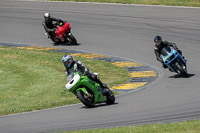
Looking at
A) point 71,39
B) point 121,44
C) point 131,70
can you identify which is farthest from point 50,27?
point 131,70

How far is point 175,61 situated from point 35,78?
593 cm

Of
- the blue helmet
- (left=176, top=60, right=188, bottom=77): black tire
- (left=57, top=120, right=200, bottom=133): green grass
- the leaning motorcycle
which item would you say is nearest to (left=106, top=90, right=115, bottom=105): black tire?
the blue helmet

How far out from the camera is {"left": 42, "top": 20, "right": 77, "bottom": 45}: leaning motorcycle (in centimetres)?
2677

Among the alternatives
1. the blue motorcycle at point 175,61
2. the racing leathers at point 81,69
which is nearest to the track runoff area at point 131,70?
the blue motorcycle at point 175,61

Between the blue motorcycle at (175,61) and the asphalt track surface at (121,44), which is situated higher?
the blue motorcycle at (175,61)

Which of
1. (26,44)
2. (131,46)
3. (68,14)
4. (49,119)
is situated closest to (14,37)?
(26,44)

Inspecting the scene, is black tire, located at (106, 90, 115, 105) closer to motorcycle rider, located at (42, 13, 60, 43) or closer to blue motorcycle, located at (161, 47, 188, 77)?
blue motorcycle, located at (161, 47, 188, 77)

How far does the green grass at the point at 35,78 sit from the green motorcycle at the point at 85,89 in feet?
5.13

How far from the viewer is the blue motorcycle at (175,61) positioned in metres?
18.6

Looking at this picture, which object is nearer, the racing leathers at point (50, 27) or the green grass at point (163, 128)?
the green grass at point (163, 128)

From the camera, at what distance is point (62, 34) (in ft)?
89.2

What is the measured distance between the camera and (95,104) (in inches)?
613

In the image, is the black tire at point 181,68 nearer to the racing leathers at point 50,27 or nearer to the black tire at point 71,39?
the black tire at point 71,39

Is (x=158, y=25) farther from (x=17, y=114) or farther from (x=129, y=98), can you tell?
(x=17, y=114)
